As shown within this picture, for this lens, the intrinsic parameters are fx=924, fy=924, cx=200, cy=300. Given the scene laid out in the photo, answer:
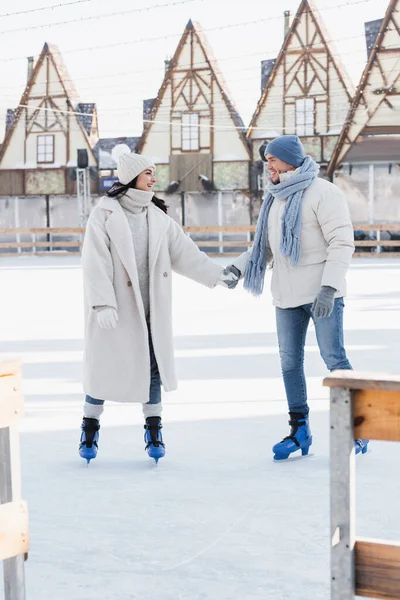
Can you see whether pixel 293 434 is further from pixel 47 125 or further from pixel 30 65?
pixel 30 65

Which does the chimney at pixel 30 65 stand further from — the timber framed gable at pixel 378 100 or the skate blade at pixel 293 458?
the skate blade at pixel 293 458

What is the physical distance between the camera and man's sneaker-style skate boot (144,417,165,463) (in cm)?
426

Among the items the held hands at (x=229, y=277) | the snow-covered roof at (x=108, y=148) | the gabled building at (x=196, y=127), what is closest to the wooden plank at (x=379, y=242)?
the gabled building at (x=196, y=127)

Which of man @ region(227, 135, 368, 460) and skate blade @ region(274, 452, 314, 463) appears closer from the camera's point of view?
man @ region(227, 135, 368, 460)

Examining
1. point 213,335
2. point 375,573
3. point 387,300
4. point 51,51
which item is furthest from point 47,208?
point 375,573

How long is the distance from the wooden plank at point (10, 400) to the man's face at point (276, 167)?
7.44 ft

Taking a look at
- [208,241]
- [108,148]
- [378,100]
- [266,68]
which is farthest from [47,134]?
[378,100]

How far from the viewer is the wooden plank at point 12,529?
83.0 inches

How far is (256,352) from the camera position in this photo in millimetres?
7902

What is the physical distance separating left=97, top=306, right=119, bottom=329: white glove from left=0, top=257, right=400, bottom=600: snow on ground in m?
0.67

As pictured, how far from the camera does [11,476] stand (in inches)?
83.4

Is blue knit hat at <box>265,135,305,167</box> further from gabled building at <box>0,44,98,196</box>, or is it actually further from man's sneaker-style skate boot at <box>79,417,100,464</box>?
gabled building at <box>0,44,98,196</box>

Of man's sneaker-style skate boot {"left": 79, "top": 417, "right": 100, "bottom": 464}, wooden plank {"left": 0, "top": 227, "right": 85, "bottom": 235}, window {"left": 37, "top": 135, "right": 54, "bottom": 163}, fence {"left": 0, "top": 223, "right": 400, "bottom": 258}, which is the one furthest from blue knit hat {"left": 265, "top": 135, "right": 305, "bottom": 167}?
window {"left": 37, "top": 135, "right": 54, "bottom": 163}

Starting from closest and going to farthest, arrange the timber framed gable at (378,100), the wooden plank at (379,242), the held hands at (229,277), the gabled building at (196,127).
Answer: the held hands at (229,277)
the wooden plank at (379,242)
the timber framed gable at (378,100)
the gabled building at (196,127)
